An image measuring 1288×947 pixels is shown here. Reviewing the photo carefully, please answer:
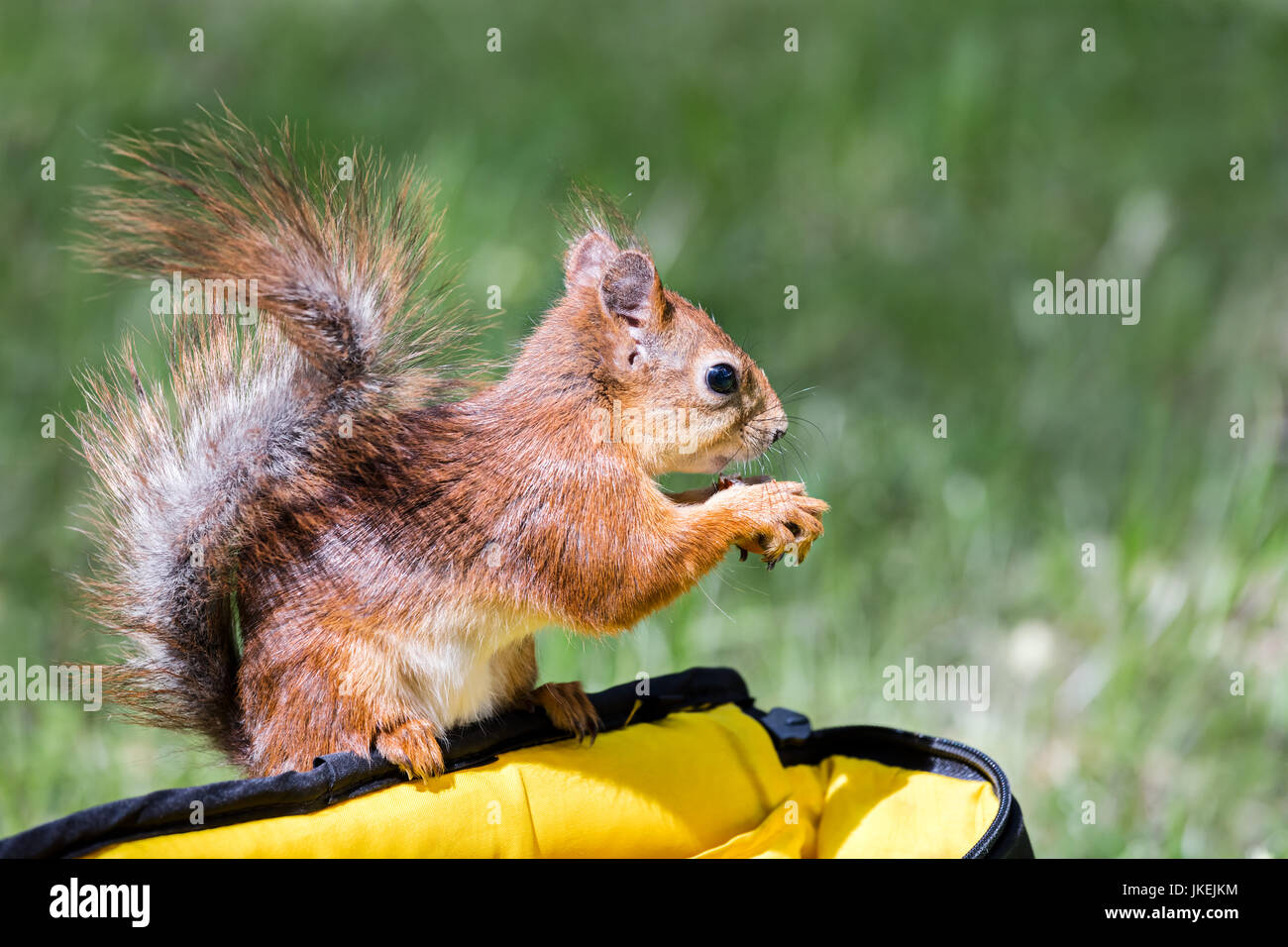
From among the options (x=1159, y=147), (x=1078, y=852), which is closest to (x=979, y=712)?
(x=1078, y=852)

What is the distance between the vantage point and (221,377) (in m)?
2.18

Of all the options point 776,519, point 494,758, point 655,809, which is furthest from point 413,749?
point 776,519

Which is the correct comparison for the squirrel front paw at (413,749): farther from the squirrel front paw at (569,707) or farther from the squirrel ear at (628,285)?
the squirrel ear at (628,285)

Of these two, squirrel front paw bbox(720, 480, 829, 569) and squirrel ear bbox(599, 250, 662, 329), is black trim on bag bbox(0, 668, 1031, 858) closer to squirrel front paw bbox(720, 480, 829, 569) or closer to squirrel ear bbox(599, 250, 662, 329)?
squirrel front paw bbox(720, 480, 829, 569)

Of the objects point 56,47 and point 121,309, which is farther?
point 56,47

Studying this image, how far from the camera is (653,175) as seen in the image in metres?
5.12

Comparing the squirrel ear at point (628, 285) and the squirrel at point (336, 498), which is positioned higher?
the squirrel ear at point (628, 285)

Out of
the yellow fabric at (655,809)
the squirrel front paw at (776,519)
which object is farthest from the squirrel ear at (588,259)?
the yellow fabric at (655,809)

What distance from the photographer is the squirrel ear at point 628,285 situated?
7.65ft

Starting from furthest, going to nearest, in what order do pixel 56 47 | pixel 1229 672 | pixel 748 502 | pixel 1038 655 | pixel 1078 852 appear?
1. pixel 56 47
2. pixel 1038 655
3. pixel 1229 672
4. pixel 1078 852
5. pixel 748 502

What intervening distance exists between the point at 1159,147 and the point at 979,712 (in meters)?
3.21

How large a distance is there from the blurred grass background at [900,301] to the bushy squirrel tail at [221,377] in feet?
1.80

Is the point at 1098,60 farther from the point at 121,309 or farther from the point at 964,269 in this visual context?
the point at 121,309

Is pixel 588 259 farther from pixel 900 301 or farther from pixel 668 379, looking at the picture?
pixel 900 301
